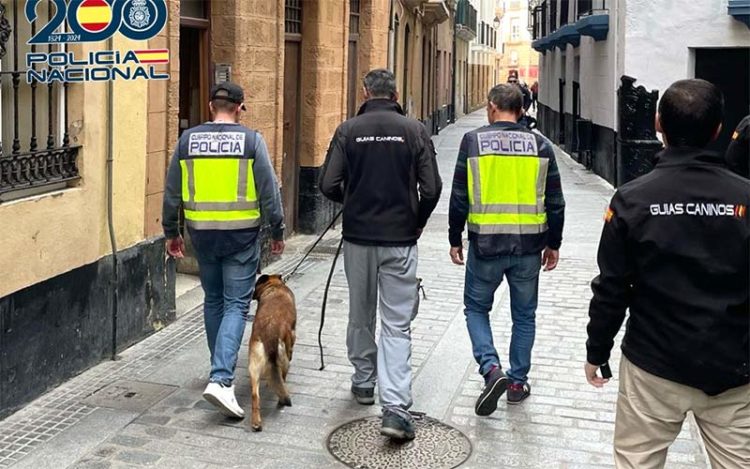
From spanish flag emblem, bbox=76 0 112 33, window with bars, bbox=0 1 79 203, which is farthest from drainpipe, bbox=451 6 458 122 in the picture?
window with bars, bbox=0 1 79 203

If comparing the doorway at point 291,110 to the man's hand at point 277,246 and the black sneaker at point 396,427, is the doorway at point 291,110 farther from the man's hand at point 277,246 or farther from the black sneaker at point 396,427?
the black sneaker at point 396,427

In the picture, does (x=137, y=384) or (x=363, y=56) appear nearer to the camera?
(x=137, y=384)

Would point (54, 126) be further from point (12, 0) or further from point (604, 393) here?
point (604, 393)

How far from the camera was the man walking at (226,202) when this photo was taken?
5.36 metres

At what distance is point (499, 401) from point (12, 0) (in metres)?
3.75

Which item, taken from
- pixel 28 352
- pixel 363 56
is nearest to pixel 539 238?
pixel 28 352

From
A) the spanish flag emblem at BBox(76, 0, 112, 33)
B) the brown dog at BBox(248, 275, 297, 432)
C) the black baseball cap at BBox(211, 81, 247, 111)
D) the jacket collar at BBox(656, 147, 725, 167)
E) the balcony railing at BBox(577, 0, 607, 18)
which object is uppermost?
the balcony railing at BBox(577, 0, 607, 18)

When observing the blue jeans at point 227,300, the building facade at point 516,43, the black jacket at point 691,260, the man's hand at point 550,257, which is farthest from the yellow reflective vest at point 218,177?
the building facade at point 516,43

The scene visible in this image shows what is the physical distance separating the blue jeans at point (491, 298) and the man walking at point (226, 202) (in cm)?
123

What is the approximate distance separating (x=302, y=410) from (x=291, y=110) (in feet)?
20.6

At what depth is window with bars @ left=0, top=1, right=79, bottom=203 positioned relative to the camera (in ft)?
17.7

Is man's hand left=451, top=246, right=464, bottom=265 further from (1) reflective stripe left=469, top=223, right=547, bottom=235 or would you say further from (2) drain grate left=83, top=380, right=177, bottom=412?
(2) drain grate left=83, top=380, right=177, bottom=412

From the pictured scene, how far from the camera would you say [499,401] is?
571cm

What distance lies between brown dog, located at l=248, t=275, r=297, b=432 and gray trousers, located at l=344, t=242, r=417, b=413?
41 cm
